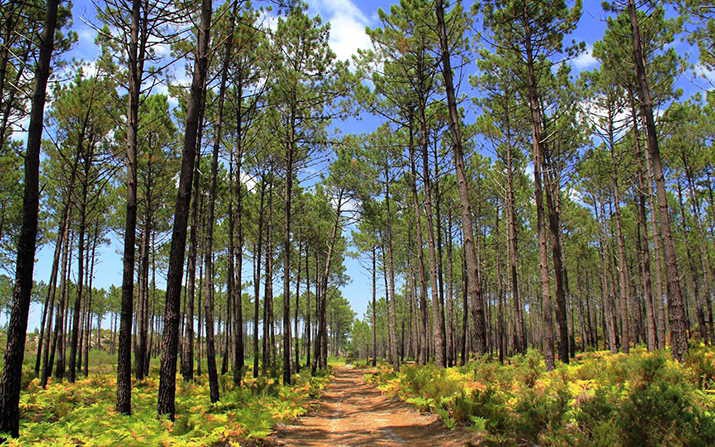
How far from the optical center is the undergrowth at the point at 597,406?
4320 mm

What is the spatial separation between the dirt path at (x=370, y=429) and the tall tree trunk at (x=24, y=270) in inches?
164

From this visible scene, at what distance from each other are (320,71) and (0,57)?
960cm

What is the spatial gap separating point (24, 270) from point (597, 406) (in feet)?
25.9

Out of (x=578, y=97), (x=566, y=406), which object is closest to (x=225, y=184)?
(x=578, y=97)

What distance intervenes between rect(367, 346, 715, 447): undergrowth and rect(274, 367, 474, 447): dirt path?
1.29 ft

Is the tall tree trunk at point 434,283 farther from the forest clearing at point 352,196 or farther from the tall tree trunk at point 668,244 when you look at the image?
the tall tree trunk at point 668,244

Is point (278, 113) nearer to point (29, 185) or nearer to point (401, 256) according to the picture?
point (29, 185)

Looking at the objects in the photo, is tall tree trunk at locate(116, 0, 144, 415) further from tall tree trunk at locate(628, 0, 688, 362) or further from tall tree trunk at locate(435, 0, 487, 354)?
tall tree trunk at locate(628, 0, 688, 362)

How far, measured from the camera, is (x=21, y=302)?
6.38 meters

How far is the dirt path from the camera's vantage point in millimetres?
7610

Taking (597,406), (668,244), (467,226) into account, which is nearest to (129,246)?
(467,226)

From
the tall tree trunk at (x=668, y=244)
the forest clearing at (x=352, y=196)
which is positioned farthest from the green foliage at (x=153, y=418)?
the tall tree trunk at (x=668, y=244)

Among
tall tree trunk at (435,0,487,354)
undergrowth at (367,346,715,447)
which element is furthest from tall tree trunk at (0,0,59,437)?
tall tree trunk at (435,0,487,354)

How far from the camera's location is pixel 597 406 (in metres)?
5.06
